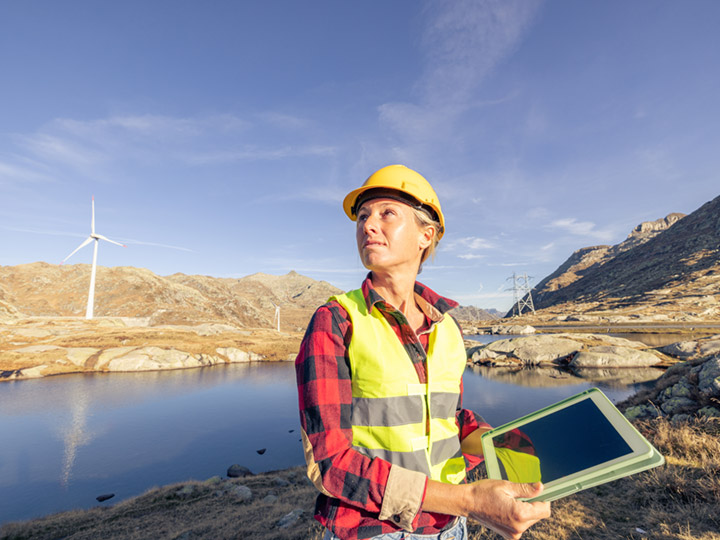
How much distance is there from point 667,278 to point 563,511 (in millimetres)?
124238

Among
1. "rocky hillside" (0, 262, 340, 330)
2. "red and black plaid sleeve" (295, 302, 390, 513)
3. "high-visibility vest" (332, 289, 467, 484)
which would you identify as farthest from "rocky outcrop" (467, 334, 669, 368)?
"rocky hillside" (0, 262, 340, 330)

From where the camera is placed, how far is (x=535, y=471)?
1.57m

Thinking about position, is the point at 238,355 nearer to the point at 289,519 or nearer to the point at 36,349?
the point at 36,349

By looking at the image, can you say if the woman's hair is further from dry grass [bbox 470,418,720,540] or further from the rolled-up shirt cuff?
dry grass [bbox 470,418,720,540]

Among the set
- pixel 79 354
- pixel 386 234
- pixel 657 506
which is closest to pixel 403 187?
pixel 386 234

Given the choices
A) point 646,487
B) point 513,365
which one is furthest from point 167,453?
point 513,365

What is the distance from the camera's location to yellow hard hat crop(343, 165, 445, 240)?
2094 mm

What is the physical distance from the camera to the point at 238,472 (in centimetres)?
1622

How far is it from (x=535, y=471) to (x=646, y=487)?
742cm

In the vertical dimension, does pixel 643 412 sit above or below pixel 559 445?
below

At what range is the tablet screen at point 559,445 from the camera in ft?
4.68

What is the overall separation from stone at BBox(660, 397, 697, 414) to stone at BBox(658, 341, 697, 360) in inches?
995

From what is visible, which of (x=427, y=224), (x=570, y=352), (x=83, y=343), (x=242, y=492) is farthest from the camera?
(x=83, y=343)

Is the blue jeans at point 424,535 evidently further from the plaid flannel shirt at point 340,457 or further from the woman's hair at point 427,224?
the woman's hair at point 427,224
